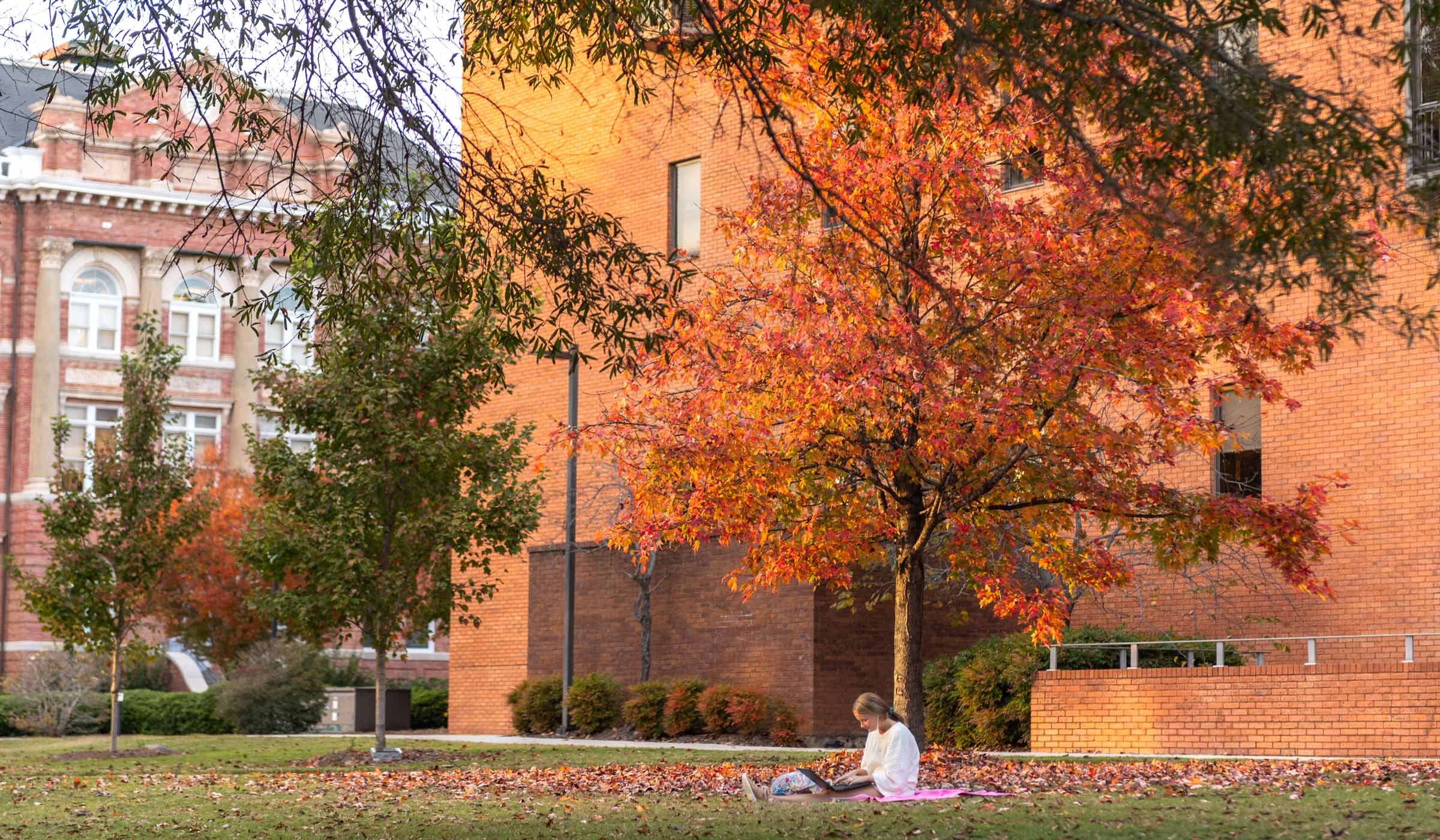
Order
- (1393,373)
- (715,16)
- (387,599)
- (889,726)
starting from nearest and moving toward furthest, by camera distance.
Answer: (715,16) → (889,726) → (1393,373) → (387,599)

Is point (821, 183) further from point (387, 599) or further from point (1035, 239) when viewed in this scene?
point (387, 599)

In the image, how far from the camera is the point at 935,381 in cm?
1487

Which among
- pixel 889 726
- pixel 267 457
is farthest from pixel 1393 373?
pixel 267 457

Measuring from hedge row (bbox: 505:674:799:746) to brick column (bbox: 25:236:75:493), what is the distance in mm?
29574

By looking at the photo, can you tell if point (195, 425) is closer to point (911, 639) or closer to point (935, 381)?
point (911, 639)

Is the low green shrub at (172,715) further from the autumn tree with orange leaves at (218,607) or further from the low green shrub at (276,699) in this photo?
the autumn tree with orange leaves at (218,607)

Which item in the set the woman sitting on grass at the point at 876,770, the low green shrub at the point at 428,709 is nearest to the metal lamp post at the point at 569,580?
the low green shrub at the point at 428,709

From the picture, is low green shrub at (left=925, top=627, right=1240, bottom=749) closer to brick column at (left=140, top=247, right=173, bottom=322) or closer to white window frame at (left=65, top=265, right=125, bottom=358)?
brick column at (left=140, top=247, right=173, bottom=322)

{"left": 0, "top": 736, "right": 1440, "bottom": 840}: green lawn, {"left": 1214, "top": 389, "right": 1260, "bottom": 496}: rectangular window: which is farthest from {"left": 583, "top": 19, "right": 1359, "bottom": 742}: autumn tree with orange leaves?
{"left": 1214, "top": 389, "right": 1260, "bottom": 496}: rectangular window

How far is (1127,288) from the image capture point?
14992 mm

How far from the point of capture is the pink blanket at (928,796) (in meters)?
13.0

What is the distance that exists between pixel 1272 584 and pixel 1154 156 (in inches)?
529

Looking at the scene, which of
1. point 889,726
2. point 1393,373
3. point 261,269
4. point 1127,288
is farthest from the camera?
point 261,269

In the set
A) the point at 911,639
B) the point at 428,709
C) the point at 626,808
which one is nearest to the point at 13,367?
the point at 428,709
